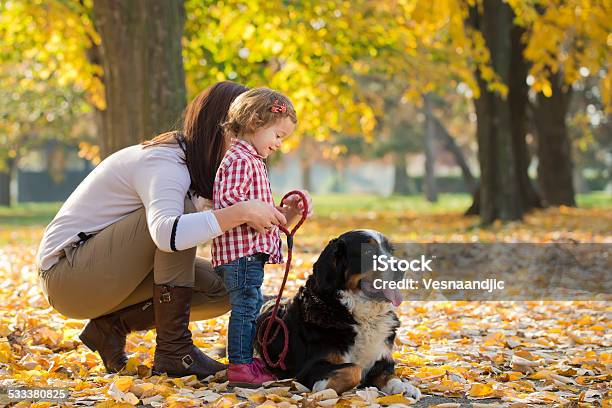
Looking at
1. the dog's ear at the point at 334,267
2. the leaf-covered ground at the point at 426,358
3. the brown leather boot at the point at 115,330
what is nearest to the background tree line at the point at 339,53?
the leaf-covered ground at the point at 426,358

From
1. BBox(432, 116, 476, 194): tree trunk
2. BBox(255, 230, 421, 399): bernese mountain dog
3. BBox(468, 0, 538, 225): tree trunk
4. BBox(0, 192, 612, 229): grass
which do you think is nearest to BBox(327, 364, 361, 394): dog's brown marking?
BBox(255, 230, 421, 399): bernese mountain dog

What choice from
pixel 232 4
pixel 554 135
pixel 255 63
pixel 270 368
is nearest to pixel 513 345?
pixel 270 368

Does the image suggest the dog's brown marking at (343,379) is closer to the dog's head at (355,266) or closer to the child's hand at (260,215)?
the dog's head at (355,266)

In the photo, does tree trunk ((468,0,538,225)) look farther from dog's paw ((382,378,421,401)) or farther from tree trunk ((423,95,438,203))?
tree trunk ((423,95,438,203))

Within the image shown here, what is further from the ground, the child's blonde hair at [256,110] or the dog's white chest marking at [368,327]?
the child's blonde hair at [256,110]

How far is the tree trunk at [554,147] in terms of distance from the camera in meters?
22.6

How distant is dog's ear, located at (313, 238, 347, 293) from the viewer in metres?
4.30

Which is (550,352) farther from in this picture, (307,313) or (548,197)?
(548,197)

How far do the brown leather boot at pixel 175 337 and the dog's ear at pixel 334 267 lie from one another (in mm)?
736

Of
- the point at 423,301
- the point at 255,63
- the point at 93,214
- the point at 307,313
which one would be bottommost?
the point at 423,301

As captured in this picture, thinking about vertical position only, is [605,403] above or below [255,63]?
below

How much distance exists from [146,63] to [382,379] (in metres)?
5.26

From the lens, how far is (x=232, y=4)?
610 inches

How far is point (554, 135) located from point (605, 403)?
63.3 ft
